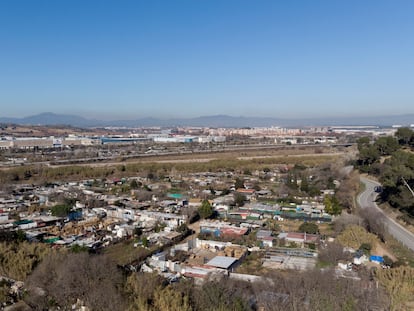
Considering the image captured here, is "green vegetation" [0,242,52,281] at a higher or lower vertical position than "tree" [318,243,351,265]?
higher

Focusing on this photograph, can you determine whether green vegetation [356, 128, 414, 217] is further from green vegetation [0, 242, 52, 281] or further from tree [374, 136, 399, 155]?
green vegetation [0, 242, 52, 281]

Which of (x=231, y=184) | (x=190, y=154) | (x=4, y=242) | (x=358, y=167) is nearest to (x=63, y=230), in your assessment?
(x=4, y=242)

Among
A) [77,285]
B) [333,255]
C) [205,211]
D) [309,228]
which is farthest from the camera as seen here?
[205,211]

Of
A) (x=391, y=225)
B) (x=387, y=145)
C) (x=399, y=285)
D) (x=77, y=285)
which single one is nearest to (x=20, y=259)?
(x=77, y=285)

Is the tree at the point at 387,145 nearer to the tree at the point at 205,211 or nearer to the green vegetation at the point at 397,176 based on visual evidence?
the green vegetation at the point at 397,176

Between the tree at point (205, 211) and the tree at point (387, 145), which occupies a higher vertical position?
the tree at point (387, 145)

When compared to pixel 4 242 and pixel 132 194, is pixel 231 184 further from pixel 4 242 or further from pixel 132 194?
pixel 4 242

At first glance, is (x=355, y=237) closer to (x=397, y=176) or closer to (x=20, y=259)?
(x=397, y=176)

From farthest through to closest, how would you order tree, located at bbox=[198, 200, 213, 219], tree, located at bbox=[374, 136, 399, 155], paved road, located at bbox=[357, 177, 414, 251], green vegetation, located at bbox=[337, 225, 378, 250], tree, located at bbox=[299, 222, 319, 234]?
tree, located at bbox=[374, 136, 399, 155] → tree, located at bbox=[198, 200, 213, 219] → tree, located at bbox=[299, 222, 319, 234] → paved road, located at bbox=[357, 177, 414, 251] → green vegetation, located at bbox=[337, 225, 378, 250]

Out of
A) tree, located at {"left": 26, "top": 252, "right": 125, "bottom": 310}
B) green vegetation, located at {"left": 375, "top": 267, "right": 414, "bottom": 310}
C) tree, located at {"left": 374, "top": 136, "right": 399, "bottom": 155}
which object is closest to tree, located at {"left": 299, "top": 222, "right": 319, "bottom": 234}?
green vegetation, located at {"left": 375, "top": 267, "right": 414, "bottom": 310}

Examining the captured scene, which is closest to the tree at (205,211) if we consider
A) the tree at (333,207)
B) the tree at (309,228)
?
the tree at (309,228)

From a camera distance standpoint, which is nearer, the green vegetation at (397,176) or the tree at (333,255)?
the tree at (333,255)

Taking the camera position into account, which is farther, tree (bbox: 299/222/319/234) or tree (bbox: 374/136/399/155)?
tree (bbox: 374/136/399/155)
